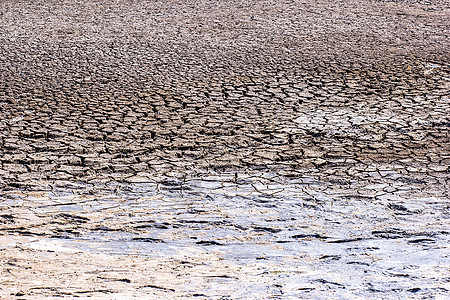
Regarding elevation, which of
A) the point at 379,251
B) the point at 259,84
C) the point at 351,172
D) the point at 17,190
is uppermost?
the point at 259,84

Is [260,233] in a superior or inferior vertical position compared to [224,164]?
inferior

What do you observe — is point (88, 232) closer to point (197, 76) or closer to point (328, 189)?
point (328, 189)

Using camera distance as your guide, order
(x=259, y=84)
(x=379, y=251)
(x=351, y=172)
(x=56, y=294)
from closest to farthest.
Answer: (x=56, y=294) < (x=379, y=251) < (x=351, y=172) < (x=259, y=84)

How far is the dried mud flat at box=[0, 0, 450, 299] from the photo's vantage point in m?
2.10

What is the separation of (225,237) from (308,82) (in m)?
2.04

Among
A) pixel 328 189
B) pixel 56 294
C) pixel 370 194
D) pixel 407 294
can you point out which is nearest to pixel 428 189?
pixel 370 194

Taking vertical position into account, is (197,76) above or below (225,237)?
above

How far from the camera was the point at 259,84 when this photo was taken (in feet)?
13.3

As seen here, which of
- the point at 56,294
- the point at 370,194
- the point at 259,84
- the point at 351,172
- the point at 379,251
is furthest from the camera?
the point at 259,84

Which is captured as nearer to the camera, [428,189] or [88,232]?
[88,232]

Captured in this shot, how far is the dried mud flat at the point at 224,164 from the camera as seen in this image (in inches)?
82.6

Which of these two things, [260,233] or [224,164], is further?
[224,164]

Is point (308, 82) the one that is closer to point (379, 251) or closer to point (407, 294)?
point (379, 251)

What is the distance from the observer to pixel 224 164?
9.66ft
